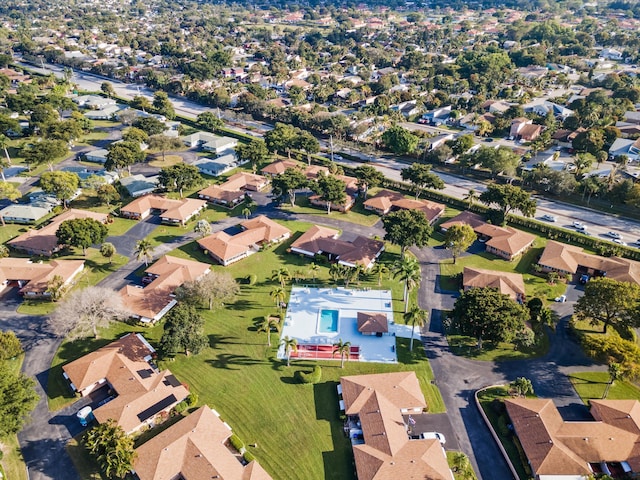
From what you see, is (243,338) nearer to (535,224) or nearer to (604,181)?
(535,224)

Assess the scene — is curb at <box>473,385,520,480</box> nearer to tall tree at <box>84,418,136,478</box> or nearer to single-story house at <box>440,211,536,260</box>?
single-story house at <box>440,211,536,260</box>

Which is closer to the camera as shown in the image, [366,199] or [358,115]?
[366,199]

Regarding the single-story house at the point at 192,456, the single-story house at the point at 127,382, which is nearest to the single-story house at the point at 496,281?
the single-story house at the point at 192,456

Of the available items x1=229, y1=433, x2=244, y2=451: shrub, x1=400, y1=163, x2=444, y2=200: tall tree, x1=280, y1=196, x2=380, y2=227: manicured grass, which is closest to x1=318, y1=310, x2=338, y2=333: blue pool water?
x1=229, y1=433, x2=244, y2=451: shrub

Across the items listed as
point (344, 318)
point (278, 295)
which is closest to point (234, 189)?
point (278, 295)

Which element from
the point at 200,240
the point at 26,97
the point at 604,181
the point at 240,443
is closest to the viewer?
the point at 240,443

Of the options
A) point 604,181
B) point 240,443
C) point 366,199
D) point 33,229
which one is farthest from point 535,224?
point 33,229
